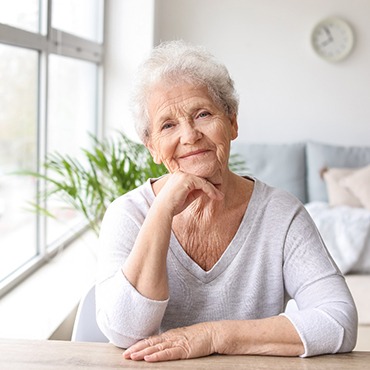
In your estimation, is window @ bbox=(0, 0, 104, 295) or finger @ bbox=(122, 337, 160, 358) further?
window @ bbox=(0, 0, 104, 295)

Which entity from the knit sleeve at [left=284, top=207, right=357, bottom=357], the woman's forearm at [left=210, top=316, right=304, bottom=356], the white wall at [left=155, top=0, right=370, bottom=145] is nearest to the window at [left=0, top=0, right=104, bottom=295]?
the white wall at [left=155, top=0, right=370, bottom=145]

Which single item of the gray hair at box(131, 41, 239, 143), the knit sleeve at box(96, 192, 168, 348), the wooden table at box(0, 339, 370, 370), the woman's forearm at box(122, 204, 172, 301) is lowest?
the wooden table at box(0, 339, 370, 370)

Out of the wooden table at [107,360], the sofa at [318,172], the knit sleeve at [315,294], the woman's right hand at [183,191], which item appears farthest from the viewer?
the sofa at [318,172]

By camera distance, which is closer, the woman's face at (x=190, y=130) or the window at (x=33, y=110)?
the woman's face at (x=190, y=130)

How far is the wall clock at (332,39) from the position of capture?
5.14 meters

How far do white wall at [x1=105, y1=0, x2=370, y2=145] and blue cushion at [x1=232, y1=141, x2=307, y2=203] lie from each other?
1.26 ft

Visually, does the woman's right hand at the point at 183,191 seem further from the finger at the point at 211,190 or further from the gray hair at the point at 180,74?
the gray hair at the point at 180,74

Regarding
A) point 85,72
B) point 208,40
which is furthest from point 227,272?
point 208,40

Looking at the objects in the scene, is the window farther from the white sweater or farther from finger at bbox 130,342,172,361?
finger at bbox 130,342,172,361

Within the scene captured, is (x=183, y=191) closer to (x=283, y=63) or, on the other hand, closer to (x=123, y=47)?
(x=123, y=47)

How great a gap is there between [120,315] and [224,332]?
234 millimetres

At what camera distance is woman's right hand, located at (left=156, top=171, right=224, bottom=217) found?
167cm

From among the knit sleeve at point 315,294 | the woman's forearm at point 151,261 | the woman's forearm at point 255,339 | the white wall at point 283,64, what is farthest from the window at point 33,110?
the woman's forearm at point 255,339

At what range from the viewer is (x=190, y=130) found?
68.1 inches
